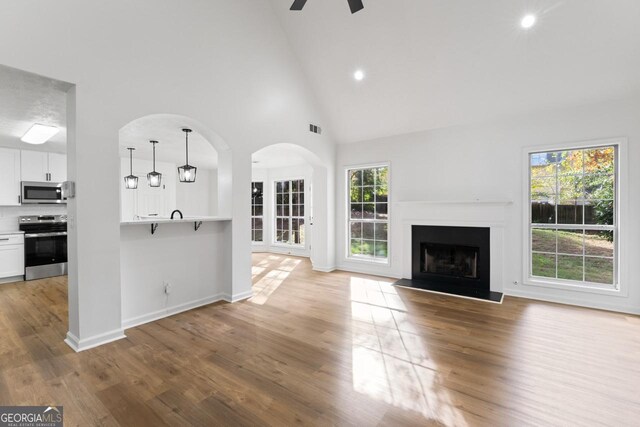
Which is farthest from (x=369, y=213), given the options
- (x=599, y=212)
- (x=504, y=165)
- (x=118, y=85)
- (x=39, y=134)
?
(x=39, y=134)

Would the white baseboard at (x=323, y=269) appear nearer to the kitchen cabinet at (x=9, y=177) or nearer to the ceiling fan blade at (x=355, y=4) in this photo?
the ceiling fan blade at (x=355, y=4)

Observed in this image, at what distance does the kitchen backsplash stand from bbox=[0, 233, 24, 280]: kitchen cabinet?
583 millimetres

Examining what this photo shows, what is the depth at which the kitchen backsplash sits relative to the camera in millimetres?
5695

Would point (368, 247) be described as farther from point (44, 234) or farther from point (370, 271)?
point (44, 234)

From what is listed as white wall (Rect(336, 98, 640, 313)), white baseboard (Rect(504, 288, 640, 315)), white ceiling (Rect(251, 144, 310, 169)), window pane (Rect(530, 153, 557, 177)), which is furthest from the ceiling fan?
white baseboard (Rect(504, 288, 640, 315))

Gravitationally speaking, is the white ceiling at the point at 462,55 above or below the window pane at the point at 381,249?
above

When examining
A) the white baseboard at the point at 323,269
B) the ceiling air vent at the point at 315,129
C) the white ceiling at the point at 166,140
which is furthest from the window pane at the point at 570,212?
the white ceiling at the point at 166,140

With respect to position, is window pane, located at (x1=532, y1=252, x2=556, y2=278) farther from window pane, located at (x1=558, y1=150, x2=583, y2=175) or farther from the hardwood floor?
window pane, located at (x1=558, y1=150, x2=583, y2=175)

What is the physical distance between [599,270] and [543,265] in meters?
0.61

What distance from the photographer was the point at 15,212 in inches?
229

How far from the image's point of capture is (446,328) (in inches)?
130

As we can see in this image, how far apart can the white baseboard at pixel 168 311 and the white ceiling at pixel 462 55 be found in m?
3.91

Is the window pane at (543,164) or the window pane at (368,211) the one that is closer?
the window pane at (543,164)

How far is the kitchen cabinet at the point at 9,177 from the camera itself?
5418 mm
